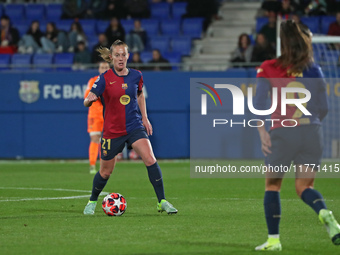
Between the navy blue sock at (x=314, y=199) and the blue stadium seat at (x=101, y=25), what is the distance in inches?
729

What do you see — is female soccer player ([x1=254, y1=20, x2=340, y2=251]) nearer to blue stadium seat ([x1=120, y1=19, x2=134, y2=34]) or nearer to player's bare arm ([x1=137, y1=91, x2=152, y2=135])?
player's bare arm ([x1=137, y1=91, x2=152, y2=135])

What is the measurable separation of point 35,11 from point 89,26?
235 cm

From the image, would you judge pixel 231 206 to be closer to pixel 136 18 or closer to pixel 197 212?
pixel 197 212

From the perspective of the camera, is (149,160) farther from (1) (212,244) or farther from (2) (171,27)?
(2) (171,27)

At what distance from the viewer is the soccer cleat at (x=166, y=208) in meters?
9.58

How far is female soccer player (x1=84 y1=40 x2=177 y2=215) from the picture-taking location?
962 cm

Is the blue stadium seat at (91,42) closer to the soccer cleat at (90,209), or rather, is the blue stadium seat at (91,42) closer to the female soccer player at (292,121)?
the soccer cleat at (90,209)

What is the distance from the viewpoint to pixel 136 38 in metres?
22.5

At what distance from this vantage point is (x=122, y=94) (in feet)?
31.9

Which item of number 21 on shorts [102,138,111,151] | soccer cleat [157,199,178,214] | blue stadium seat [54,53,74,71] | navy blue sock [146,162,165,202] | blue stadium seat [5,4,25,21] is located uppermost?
blue stadium seat [5,4,25,21]

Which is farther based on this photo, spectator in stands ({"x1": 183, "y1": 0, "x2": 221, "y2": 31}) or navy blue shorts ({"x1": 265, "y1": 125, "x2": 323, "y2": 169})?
spectator in stands ({"x1": 183, "y1": 0, "x2": 221, "y2": 31})

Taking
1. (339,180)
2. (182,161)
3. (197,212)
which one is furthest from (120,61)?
(182,161)

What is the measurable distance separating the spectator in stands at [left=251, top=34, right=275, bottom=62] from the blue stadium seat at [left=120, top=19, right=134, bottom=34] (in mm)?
4841

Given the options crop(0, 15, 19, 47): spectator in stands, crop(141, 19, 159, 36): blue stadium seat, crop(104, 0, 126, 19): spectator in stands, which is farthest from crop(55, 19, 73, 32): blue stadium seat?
crop(141, 19, 159, 36): blue stadium seat
